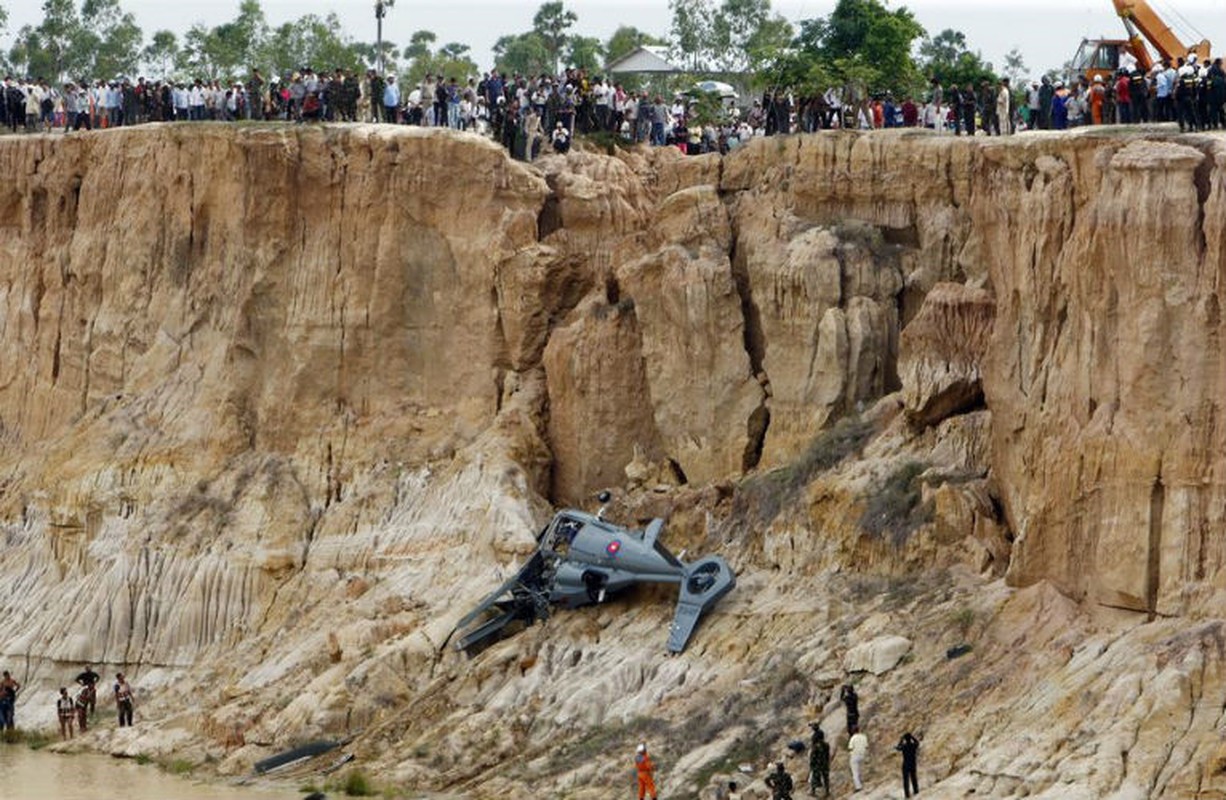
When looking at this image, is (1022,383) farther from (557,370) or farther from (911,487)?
(557,370)

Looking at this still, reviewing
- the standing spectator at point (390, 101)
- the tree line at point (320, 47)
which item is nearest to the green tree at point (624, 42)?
the tree line at point (320, 47)

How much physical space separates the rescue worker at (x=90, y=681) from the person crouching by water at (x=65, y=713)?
369 mm

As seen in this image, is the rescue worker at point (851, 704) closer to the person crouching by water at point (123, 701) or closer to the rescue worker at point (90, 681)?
the person crouching by water at point (123, 701)

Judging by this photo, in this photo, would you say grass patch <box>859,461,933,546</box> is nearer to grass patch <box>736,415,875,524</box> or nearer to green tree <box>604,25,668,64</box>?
grass patch <box>736,415,875,524</box>

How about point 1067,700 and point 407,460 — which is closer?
point 1067,700

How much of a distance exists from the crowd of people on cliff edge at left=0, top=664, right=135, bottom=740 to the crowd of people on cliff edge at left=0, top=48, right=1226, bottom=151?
1076cm

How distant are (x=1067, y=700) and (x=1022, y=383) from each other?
6091 mm

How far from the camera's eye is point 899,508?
49.9 metres

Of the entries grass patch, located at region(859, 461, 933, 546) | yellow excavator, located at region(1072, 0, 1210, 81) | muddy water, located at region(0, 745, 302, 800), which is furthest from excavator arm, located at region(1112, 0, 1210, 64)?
muddy water, located at region(0, 745, 302, 800)

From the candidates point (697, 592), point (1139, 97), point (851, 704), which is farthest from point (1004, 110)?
point (851, 704)

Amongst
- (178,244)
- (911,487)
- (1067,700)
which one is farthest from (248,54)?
(1067,700)

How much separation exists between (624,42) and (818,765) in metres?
61.4

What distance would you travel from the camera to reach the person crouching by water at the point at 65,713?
56.6 metres

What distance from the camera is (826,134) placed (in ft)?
181
